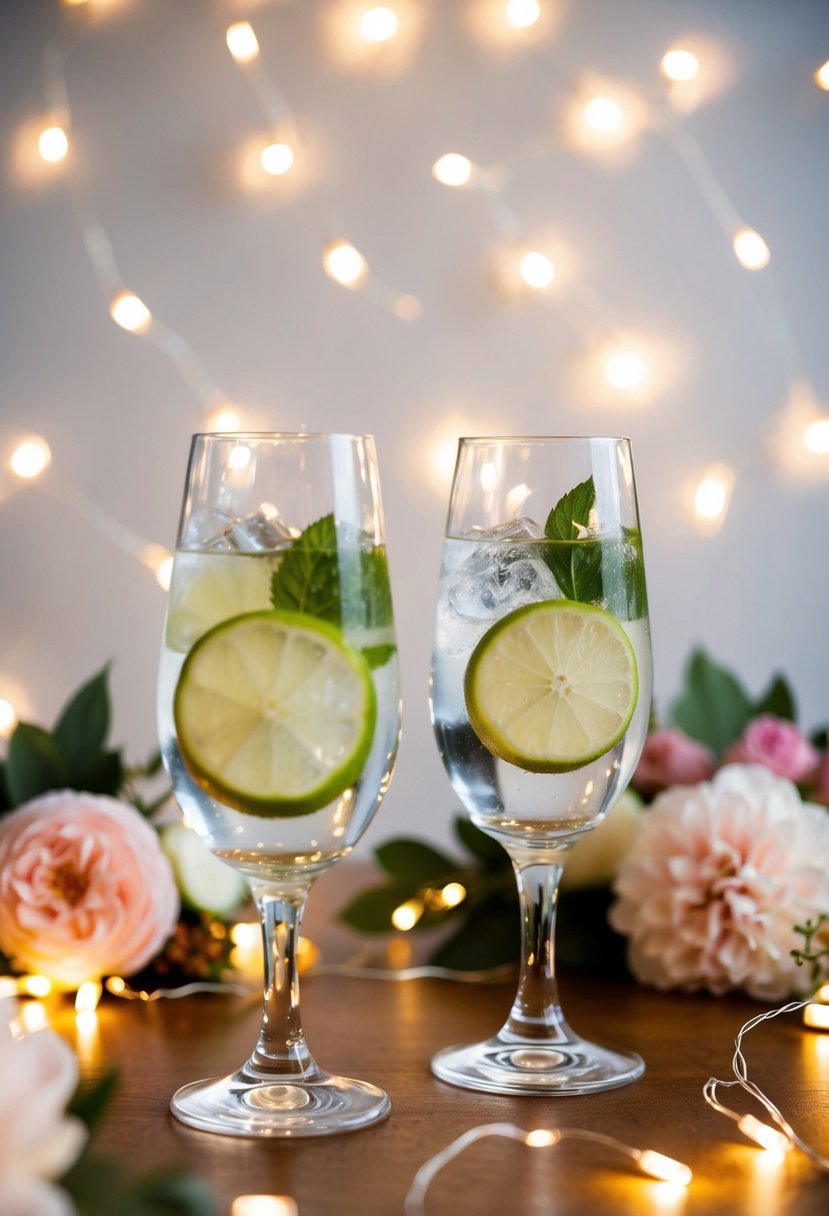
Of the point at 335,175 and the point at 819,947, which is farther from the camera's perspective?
the point at 335,175

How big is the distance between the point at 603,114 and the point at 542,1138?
116 cm

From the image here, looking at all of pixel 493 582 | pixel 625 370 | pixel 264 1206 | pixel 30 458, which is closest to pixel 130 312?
pixel 30 458

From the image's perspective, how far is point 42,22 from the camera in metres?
1.47

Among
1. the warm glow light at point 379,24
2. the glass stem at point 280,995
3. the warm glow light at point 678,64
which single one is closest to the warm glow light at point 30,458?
the warm glow light at point 379,24

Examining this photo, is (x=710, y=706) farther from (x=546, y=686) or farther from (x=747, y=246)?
(x=747, y=246)

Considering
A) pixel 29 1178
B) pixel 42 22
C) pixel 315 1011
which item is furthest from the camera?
pixel 42 22

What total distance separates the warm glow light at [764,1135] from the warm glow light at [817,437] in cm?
99

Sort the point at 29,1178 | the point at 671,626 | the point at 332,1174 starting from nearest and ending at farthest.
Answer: the point at 29,1178 → the point at 332,1174 → the point at 671,626

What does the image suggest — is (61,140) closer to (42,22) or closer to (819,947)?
(42,22)

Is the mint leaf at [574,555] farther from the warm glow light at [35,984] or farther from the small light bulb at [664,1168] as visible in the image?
the warm glow light at [35,984]

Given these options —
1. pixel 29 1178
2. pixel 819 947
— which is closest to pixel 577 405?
pixel 819 947

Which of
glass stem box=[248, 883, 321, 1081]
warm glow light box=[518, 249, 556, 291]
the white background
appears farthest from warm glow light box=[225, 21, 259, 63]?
glass stem box=[248, 883, 321, 1081]

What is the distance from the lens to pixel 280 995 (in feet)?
2.45

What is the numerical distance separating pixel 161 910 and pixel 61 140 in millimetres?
906
